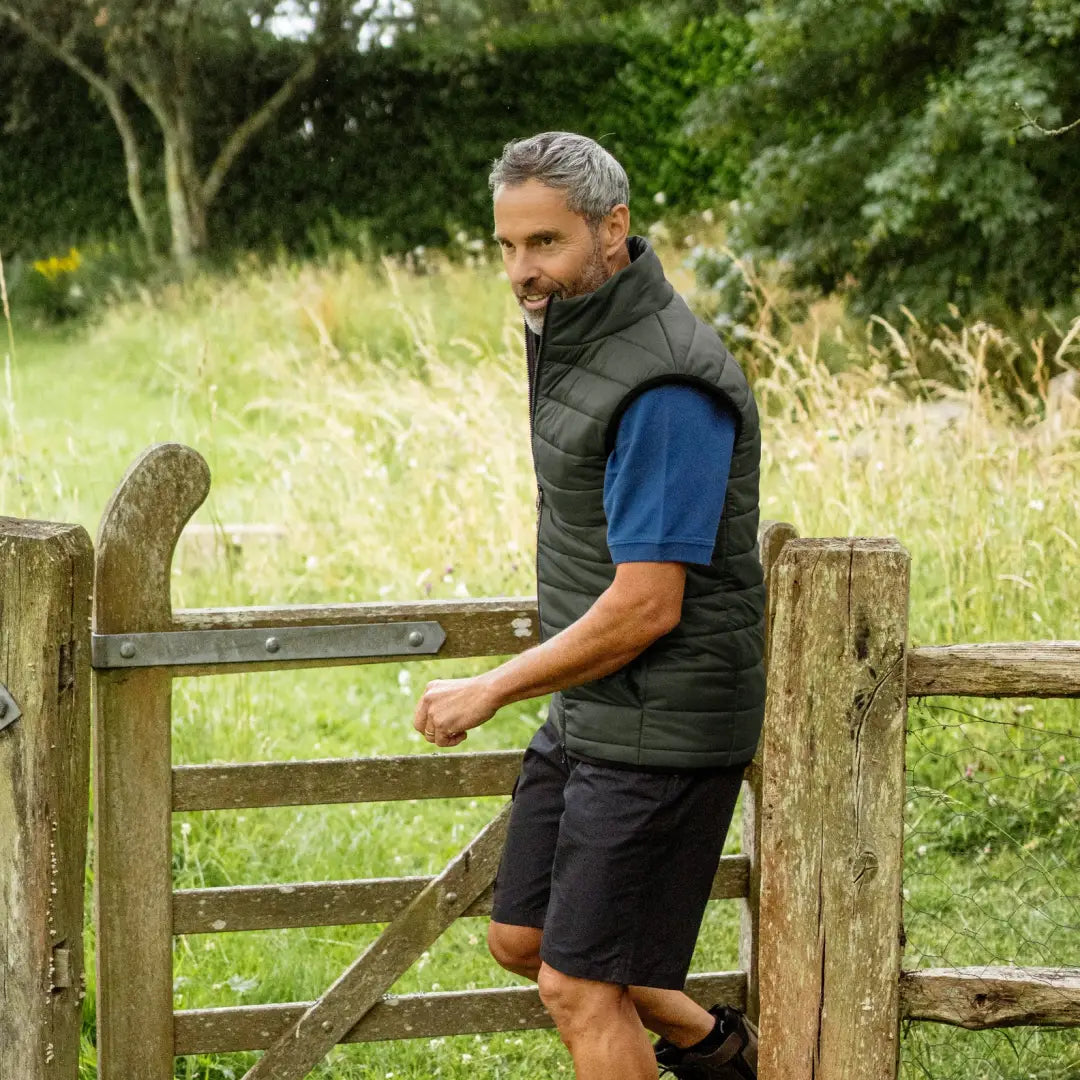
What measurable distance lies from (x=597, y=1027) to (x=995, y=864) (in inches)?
90.7

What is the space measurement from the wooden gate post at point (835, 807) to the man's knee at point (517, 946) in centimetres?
63

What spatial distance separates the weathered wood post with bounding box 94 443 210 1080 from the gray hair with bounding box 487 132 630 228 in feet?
2.49

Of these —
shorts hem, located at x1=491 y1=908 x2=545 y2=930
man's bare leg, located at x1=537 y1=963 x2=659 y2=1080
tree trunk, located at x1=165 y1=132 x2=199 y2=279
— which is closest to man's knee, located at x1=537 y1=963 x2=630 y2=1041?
man's bare leg, located at x1=537 y1=963 x2=659 y2=1080

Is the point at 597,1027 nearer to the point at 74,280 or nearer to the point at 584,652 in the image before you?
the point at 584,652

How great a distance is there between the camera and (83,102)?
17516 mm

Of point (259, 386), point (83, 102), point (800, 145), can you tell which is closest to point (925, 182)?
point (800, 145)

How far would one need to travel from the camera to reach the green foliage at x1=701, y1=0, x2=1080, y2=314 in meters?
7.70

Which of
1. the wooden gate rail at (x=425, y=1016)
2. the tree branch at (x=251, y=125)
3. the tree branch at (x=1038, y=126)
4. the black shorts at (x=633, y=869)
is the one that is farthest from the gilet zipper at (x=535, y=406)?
the tree branch at (x=251, y=125)

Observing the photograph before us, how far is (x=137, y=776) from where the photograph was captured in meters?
2.60

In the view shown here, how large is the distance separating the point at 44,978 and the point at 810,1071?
47.7 inches

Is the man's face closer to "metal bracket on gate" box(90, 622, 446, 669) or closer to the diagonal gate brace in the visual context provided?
"metal bracket on gate" box(90, 622, 446, 669)

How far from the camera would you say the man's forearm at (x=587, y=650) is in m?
2.15

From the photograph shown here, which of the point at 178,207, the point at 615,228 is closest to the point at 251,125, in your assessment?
the point at 178,207

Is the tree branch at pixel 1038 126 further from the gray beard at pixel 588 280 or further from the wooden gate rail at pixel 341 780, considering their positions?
the wooden gate rail at pixel 341 780
